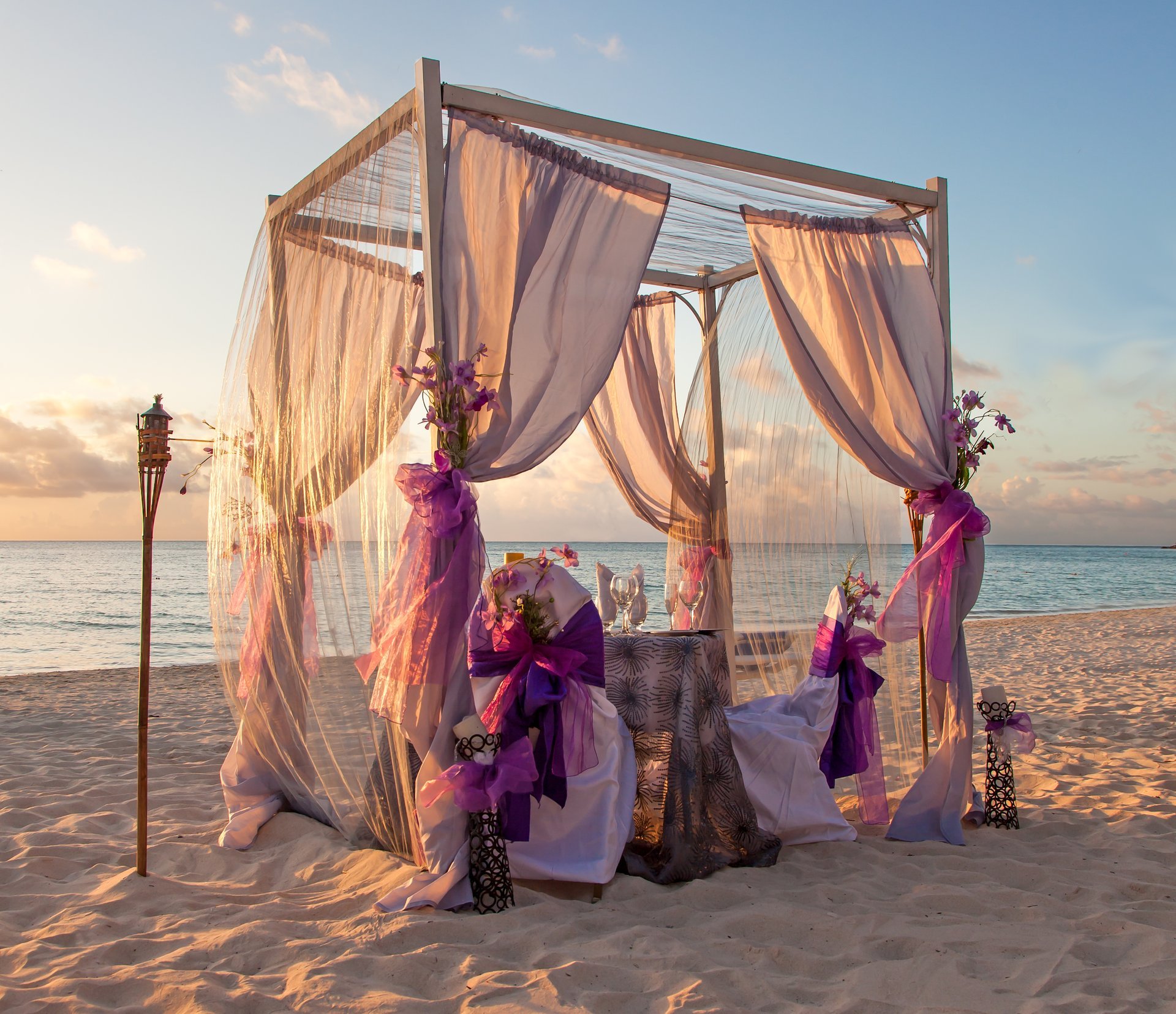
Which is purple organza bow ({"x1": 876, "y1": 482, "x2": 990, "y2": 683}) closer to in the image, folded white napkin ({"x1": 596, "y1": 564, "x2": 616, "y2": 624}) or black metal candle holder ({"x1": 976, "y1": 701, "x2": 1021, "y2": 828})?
black metal candle holder ({"x1": 976, "y1": 701, "x2": 1021, "y2": 828})

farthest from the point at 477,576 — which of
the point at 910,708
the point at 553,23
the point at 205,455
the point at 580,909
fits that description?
the point at 553,23

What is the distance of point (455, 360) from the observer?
9.55 feet

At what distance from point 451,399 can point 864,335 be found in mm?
1922

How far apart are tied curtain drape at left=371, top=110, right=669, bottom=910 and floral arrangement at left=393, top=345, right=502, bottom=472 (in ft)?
0.14

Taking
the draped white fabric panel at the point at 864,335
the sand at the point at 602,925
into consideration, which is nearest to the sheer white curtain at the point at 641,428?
the draped white fabric panel at the point at 864,335

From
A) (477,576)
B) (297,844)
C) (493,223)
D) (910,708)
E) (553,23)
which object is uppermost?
(553,23)

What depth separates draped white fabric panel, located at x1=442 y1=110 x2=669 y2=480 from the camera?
2947 millimetres

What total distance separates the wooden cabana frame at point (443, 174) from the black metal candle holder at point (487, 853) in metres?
1.24

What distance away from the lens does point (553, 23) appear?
12.9 feet

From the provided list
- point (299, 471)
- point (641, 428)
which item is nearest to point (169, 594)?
point (641, 428)

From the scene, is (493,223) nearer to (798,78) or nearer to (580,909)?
(580,909)

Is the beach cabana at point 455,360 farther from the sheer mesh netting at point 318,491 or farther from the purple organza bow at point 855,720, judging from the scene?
the purple organza bow at point 855,720

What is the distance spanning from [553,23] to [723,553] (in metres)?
2.80

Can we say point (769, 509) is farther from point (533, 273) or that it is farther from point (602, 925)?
point (602, 925)
